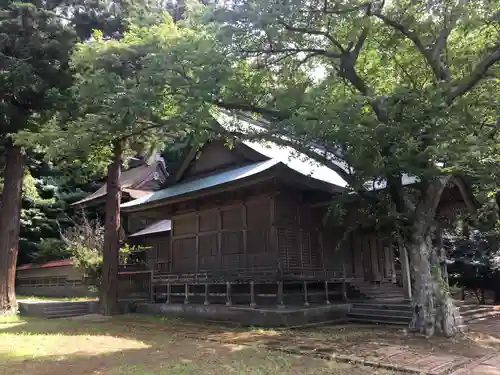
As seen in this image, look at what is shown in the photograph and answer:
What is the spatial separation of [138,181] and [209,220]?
14.9 metres

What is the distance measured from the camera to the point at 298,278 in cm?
1427

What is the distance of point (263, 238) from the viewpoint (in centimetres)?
1602

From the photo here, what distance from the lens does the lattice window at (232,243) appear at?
661 inches

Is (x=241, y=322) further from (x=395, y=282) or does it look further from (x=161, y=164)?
(x=161, y=164)

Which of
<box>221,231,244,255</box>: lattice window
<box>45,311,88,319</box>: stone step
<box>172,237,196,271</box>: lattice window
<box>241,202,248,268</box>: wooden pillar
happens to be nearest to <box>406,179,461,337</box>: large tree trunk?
<box>241,202,248,268</box>: wooden pillar

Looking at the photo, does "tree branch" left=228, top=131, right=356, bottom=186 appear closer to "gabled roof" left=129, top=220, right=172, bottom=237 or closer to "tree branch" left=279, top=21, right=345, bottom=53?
Answer: "tree branch" left=279, top=21, right=345, bottom=53

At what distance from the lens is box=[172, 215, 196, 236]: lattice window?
1897cm

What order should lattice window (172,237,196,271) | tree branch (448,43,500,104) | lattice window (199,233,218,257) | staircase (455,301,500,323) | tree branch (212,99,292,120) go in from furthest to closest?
1. lattice window (172,237,196,271)
2. lattice window (199,233,218,257)
3. staircase (455,301,500,323)
4. tree branch (212,99,292,120)
5. tree branch (448,43,500,104)

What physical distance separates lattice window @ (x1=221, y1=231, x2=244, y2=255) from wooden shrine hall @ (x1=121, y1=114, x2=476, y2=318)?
4cm

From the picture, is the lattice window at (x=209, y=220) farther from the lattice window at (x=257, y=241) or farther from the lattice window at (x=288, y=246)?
the lattice window at (x=288, y=246)

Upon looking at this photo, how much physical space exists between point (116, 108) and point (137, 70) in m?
1.87

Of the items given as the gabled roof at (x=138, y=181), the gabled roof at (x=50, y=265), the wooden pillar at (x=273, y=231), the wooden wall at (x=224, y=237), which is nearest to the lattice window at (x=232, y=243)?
the wooden wall at (x=224, y=237)

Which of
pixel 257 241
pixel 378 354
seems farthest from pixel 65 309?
pixel 378 354

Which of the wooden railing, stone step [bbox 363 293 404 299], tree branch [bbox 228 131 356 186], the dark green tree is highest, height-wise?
the dark green tree
